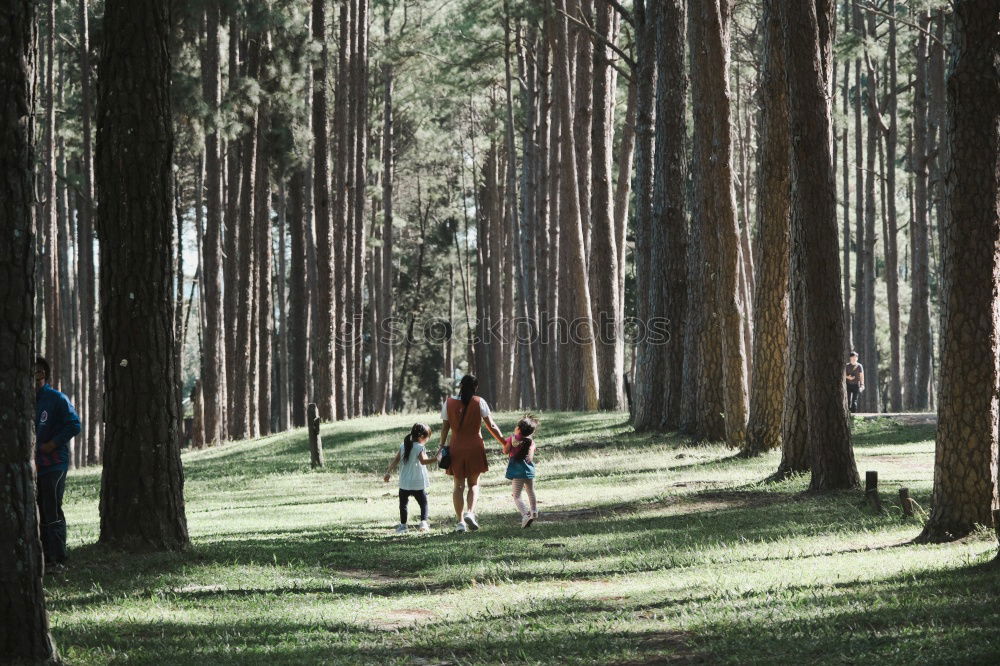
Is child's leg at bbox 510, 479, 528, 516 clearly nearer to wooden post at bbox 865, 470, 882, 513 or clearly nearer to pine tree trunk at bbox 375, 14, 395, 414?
wooden post at bbox 865, 470, 882, 513

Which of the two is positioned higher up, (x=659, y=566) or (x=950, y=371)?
(x=950, y=371)

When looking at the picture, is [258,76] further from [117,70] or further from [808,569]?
[808,569]

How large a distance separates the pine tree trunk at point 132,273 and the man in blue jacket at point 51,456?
23.4 inches

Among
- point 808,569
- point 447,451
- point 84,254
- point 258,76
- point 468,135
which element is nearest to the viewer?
point 808,569

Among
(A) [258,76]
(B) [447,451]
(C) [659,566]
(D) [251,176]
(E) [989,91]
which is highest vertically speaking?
(A) [258,76]

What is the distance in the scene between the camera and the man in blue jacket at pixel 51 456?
9.70 m

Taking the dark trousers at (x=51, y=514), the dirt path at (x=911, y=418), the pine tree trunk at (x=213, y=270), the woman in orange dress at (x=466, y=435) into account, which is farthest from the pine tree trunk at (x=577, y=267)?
the dark trousers at (x=51, y=514)

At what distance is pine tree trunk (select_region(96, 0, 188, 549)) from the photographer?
1041cm

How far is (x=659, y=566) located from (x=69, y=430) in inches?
195

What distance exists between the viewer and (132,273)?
34.1ft

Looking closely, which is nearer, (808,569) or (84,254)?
(808,569)

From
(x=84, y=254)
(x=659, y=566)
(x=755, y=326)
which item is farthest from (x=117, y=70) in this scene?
(x=84, y=254)

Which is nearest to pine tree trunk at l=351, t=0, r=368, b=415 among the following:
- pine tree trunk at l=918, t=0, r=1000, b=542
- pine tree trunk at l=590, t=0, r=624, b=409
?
pine tree trunk at l=590, t=0, r=624, b=409

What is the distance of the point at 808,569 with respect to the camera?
9.30 metres
